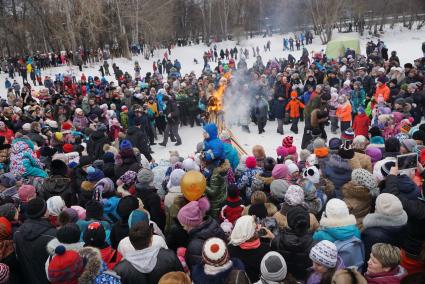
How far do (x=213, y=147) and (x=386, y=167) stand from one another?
2653 mm

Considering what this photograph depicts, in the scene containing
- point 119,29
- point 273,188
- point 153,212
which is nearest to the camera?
point 273,188

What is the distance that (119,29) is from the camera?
3738cm

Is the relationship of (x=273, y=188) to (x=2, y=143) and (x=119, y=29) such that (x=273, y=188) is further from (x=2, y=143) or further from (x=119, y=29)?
(x=119, y=29)

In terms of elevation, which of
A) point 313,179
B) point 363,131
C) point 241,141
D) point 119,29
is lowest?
point 241,141

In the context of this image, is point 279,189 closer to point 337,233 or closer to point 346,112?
point 337,233

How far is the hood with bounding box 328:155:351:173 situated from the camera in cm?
534

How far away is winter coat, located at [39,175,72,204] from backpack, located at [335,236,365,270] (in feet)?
13.0

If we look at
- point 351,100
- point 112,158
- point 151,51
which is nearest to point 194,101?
point 351,100

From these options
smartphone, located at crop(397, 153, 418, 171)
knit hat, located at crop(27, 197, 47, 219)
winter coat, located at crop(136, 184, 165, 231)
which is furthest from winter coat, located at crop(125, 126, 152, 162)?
smartphone, located at crop(397, 153, 418, 171)

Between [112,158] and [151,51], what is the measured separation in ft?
108

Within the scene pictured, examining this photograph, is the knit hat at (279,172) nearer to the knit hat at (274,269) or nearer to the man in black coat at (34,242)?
the knit hat at (274,269)

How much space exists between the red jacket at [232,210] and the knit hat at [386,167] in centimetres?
199

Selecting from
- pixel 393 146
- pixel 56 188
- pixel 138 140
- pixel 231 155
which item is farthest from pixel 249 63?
pixel 56 188

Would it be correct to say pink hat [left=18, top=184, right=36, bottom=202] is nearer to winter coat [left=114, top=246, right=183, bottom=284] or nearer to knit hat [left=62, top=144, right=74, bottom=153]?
winter coat [left=114, top=246, right=183, bottom=284]
